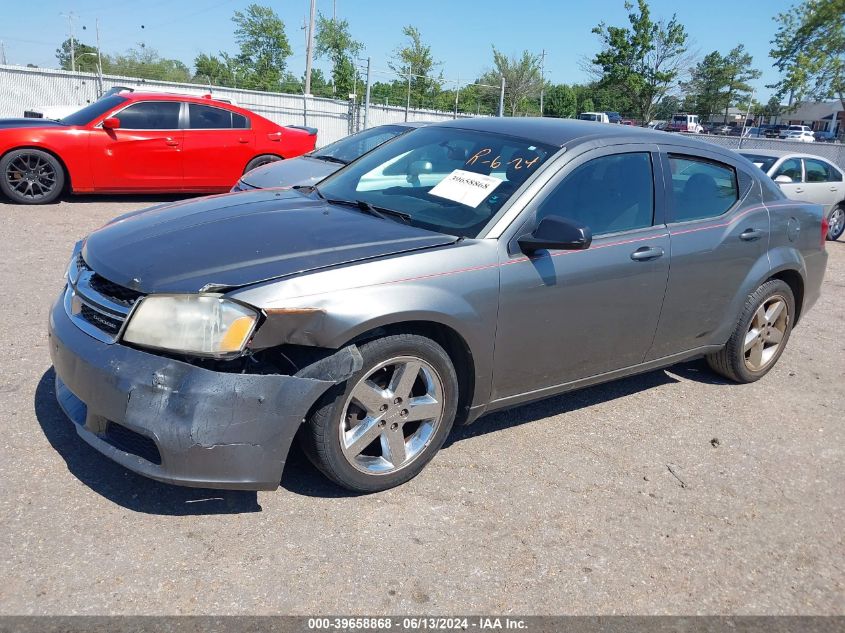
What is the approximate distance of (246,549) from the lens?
2.83m

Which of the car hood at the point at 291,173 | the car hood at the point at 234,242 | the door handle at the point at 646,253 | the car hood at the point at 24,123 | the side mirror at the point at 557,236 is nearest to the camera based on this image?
the car hood at the point at 234,242

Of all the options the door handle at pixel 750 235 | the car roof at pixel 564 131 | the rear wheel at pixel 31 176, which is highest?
the car roof at pixel 564 131

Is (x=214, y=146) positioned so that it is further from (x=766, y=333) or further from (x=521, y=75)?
(x=521, y=75)

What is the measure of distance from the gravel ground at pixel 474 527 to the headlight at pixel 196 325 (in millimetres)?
744

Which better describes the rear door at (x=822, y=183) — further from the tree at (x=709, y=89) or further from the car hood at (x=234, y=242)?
the tree at (x=709, y=89)

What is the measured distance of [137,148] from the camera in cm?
1006

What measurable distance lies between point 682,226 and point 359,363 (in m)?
2.28

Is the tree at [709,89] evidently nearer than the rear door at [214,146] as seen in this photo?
No

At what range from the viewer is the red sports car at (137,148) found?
31.3 ft

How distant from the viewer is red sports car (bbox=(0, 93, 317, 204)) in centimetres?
955

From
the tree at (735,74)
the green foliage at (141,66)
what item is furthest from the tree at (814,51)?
the green foliage at (141,66)

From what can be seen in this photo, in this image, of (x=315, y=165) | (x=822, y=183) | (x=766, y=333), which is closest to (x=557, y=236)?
(x=766, y=333)

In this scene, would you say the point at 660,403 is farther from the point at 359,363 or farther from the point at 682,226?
the point at 359,363

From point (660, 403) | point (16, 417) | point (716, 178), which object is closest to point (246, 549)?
point (16, 417)
